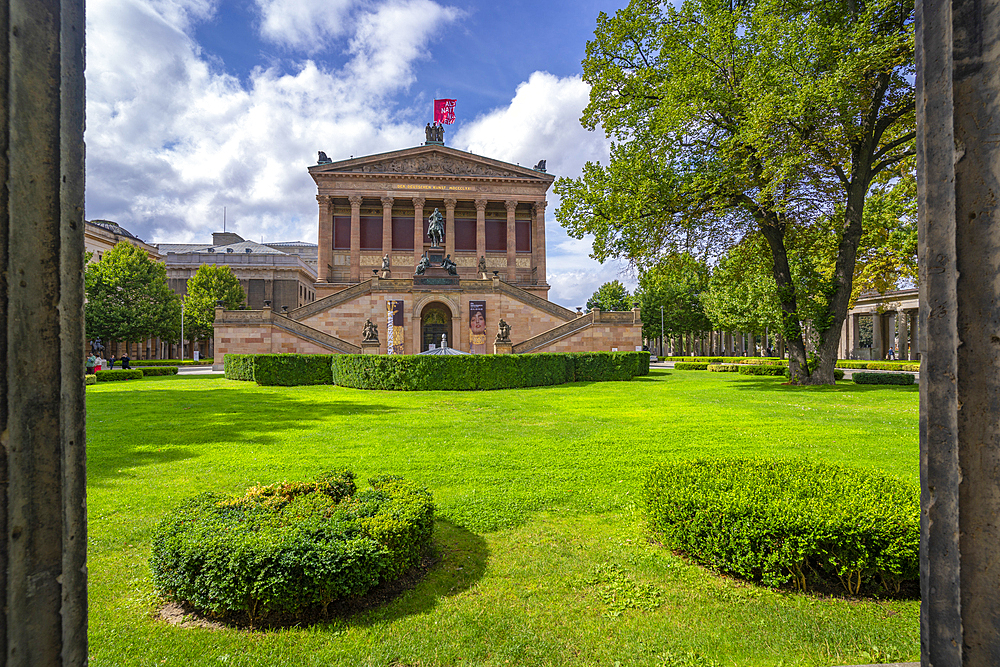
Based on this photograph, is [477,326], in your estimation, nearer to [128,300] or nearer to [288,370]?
[288,370]

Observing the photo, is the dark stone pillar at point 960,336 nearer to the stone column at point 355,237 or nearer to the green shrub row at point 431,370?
the green shrub row at point 431,370

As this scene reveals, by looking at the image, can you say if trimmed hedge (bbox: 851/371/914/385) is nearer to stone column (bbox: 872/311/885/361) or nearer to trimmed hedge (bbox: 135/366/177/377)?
trimmed hedge (bbox: 135/366/177/377)

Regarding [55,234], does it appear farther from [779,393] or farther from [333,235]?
[333,235]

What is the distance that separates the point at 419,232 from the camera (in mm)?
53125

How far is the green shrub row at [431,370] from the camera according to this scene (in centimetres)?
2009

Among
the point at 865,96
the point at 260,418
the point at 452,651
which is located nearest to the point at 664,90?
the point at 865,96

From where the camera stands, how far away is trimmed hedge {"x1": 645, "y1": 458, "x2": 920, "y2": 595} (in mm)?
3936

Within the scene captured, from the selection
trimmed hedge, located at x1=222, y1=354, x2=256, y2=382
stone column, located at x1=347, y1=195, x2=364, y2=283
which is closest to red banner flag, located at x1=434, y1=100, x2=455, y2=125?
stone column, located at x1=347, y1=195, x2=364, y2=283

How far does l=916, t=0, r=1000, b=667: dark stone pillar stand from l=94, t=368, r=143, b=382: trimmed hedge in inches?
1313

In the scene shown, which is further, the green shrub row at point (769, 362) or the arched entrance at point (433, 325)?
the arched entrance at point (433, 325)

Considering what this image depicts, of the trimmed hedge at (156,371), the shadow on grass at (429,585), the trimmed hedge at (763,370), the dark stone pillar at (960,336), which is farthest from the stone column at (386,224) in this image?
the dark stone pillar at (960,336)

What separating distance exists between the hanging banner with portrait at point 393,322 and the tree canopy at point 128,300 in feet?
79.6

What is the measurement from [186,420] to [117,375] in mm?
19988

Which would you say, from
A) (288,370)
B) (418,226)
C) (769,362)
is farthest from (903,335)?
(288,370)
